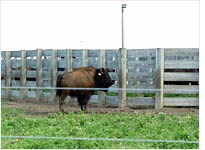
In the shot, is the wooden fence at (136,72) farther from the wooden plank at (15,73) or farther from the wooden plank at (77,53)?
the wooden plank at (15,73)

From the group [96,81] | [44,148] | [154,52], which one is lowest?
[44,148]

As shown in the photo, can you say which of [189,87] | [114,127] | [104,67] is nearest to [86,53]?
[104,67]

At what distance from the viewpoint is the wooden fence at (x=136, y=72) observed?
1062 cm

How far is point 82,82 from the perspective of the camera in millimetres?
10109

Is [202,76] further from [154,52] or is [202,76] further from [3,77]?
[3,77]

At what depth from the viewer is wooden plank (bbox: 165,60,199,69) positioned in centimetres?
1058

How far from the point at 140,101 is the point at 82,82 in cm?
175

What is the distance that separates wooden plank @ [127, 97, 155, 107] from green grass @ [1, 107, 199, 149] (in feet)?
9.29

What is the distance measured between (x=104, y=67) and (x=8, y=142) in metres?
6.15

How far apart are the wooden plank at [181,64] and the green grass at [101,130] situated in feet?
9.86

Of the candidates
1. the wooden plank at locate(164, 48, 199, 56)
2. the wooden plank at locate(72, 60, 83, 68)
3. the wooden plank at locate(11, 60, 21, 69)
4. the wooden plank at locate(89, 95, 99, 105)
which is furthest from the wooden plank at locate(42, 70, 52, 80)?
the wooden plank at locate(164, 48, 199, 56)

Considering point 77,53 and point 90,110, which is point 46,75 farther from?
point 90,110

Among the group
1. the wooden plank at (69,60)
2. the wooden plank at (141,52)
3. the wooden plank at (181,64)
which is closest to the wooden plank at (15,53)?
the wooden plank at (69,60)

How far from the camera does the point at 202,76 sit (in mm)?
3371
